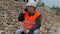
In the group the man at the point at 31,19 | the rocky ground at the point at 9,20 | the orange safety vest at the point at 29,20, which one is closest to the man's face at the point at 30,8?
the man at the point at 31,19

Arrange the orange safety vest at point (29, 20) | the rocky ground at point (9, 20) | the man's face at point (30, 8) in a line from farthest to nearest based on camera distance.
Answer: the rocky ground at point (9, 20) → the orange safety vest at point (29, 20) → the man's face at point (30, 8)

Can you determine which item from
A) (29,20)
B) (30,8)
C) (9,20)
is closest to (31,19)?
(29,20)

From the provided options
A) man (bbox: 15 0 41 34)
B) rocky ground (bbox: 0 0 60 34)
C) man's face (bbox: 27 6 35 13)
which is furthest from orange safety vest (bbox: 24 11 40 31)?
rocky ground (bbox: 0 0 60 34)

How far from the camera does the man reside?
562cm

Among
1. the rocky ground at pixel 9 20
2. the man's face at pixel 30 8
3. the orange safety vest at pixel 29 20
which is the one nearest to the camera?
the man's face at pixel 30 8

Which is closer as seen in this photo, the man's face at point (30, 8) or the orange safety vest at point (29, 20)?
the man's face at point (30, 8)

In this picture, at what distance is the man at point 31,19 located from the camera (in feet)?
18.4

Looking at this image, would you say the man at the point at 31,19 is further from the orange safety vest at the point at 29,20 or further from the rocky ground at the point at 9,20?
the rocky ground at the point at 9,20

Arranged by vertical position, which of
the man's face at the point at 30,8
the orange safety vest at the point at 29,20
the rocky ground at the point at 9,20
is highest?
the man's face at the point at 30,8

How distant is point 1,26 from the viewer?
9.69 metres

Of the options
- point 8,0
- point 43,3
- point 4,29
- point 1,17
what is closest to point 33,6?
point 4,29

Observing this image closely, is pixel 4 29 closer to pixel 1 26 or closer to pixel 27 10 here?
pixel 1 26

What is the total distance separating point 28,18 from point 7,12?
20.2 feet

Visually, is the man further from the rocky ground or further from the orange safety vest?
the rocky ground
